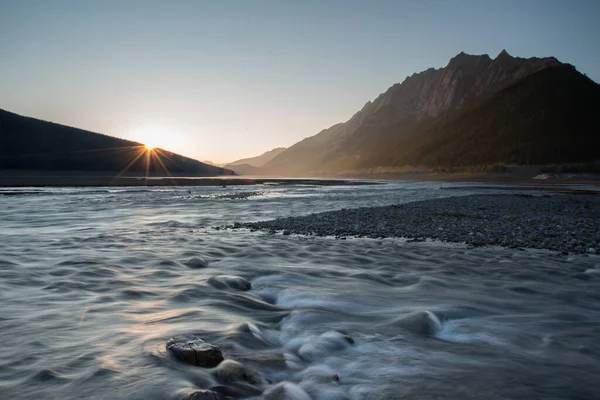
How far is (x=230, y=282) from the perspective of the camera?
8.75m

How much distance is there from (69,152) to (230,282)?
159680 millimetres

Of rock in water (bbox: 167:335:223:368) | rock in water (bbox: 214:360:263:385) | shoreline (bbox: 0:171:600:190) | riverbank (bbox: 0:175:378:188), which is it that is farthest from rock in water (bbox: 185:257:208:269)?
riverbank (bbox: 0:175:378:188)

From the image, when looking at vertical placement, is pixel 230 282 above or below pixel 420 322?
above

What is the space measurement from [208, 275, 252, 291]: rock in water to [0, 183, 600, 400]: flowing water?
0.24 ft

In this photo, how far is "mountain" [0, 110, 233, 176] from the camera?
126062mm

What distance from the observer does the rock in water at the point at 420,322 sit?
6.33 m

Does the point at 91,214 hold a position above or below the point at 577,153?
below

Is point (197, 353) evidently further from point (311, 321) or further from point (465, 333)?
point (465, 333)

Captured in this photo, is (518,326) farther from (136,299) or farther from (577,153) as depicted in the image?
(577,153)

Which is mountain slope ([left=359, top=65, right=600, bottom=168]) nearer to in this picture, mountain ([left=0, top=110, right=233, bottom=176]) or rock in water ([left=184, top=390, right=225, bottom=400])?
mountain ([left=0, top=110, right=233, bottom=176])

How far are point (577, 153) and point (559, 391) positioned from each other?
479ft

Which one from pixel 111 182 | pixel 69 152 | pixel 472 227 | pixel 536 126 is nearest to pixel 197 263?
pixel 472 227

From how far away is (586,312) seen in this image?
704cm

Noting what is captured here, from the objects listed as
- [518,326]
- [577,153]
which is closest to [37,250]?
[518,326]
